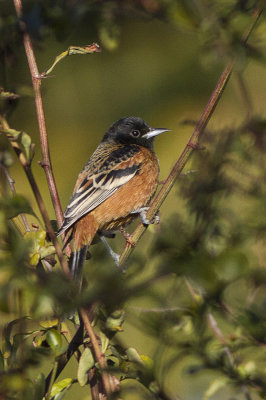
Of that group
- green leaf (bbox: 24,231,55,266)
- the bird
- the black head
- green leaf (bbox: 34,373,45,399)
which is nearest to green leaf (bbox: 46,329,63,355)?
green leaf (bbox: 34,373,45,399)

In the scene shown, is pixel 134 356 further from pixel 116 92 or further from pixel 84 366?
pixel 116 92

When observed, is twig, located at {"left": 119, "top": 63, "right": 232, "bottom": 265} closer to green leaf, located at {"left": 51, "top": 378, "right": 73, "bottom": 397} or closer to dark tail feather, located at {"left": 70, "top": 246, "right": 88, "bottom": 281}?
dark tail feather, located at {"left": 70, "top": 246, "right": 88, "bottom": 281}

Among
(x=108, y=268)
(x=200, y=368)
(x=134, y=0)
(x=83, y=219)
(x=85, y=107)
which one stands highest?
(x=134, y=0)

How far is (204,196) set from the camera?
1.14 metres

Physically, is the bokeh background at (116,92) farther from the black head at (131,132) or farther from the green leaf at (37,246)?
the green leaf at (37,246)

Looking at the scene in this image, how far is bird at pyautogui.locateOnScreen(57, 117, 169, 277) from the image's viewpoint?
3.47m

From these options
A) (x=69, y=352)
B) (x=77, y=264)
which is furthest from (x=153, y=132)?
(x=69, y=352)

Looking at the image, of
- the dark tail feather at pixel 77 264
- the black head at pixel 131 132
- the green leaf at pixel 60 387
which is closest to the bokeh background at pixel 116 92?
the black head at pixel 131 132

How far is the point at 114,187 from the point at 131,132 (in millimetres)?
729

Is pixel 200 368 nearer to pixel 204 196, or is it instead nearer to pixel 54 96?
pixel 204 196

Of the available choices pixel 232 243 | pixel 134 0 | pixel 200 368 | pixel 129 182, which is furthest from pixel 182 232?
pixel 129 182

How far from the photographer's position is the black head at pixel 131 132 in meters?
4.29

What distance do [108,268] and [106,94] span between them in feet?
11.7

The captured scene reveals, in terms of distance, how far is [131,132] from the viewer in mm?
4387
